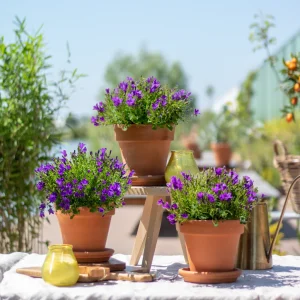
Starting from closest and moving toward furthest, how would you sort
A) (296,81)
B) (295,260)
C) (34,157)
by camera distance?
(295,260), (296,81), (34,157)

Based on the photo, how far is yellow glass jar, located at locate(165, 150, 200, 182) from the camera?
2656 millimetres

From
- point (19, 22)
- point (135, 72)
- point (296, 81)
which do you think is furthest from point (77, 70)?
point (135, 72)

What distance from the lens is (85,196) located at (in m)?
2.49

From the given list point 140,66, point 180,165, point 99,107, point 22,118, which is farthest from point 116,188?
point 140,66

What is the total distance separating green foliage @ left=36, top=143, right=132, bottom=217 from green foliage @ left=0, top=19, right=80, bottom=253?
1.45 meters

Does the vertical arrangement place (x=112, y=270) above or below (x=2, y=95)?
below

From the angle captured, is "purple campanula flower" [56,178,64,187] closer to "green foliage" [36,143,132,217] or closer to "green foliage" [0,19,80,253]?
"green foliage" [36,143,132,217]

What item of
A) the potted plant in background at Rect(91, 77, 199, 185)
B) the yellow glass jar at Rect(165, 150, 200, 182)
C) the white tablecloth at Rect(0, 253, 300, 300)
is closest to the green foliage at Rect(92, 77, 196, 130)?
the potted plant in background at Rect(91, 77, 199, 185)

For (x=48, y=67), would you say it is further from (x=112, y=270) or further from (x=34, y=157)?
(x=112, y=270)

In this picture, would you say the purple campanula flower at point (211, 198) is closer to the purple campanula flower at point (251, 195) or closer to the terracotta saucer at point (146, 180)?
the purple campanula flower at point (251, 195)

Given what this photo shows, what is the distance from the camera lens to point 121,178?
2.56 metres

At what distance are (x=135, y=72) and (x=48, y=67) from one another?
33.4 meters

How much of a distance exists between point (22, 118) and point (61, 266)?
A: 179cm

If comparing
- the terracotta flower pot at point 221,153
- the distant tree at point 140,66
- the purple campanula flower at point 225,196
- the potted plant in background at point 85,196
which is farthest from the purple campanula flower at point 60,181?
the distant tree at point 140,66
